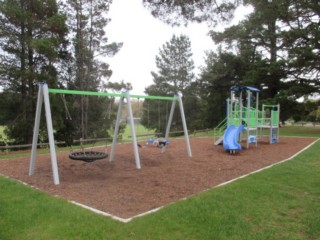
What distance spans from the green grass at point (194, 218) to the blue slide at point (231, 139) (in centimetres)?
496

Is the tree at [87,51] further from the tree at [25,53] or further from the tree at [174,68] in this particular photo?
the tree at [174,68]

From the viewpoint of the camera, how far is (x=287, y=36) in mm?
20094

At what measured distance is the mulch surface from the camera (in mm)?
5004

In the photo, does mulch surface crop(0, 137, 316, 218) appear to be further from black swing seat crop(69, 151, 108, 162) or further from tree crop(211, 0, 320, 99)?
tree crop(211, 0, 320, 99)

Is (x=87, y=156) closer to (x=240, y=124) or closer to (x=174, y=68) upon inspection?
(x=240, y=124)

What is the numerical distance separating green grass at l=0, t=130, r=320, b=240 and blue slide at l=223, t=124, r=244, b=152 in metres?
4.96

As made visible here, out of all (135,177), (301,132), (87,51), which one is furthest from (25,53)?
(301,132)

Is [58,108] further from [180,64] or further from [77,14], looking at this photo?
[180,64]

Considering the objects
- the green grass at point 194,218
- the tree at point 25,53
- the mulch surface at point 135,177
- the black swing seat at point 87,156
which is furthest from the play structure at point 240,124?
the tree at point 25,53

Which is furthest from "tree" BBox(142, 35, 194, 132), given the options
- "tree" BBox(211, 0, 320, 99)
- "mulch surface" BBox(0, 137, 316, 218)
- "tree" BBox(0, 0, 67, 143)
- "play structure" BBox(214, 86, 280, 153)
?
"mulch surface" BBox(0, 137, 316, 218)

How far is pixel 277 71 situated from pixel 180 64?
1849 centimetres

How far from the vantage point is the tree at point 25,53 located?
1673cm

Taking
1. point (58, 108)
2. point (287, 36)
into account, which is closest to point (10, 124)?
point (58, 108)

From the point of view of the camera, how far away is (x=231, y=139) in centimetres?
1136
